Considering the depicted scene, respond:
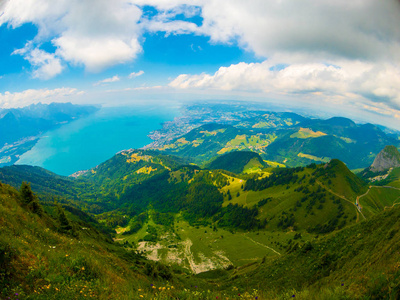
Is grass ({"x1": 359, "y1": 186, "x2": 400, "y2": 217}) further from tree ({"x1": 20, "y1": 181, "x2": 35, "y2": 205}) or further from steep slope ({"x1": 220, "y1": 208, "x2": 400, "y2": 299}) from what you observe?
tree ({"x1": 20, "y1": 181, "x2": 35, "y2": 205})

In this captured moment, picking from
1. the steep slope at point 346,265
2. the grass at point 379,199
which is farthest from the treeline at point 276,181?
the steep slope at point 346,265

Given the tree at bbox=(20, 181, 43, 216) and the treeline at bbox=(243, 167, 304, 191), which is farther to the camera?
the treeline at bbox=(243, 167, 304, 191)

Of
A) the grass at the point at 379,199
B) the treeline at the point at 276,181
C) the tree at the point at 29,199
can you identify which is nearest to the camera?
the tree at the point at 29,199

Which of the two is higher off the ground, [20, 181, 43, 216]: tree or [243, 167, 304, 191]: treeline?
[20, 181, 43, 216]: tree

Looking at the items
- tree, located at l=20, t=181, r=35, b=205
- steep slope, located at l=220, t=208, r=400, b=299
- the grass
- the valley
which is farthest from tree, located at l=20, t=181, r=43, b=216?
the grass

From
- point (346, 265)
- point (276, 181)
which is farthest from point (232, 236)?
point (346, 265)

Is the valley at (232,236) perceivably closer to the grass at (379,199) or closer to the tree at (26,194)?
the tree at (26,194)

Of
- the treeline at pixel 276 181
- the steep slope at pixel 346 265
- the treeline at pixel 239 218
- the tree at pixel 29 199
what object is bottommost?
the treeline at pixel 239 218

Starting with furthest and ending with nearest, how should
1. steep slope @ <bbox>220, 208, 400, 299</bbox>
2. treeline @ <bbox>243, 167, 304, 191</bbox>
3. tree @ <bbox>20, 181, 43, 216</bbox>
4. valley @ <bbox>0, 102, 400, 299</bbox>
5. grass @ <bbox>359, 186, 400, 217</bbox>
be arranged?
1. treeline @ <bbox>243, 167, 304, 191</bbox>
2. grass @ <bbox>359, 186, 400, 217</bbox>
3. tree @ <bbox>20, 181, 43, 216</bbox>
4. valley @ <bbox>0, 102, 400, 299</bbox>
5. steep slope @ <bbox>220, 208, 400, 299</bbox>

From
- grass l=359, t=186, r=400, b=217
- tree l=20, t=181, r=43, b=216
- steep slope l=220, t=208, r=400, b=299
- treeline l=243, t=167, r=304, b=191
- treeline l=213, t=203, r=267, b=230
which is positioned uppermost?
tree l=20, t=181, r=43, b=216

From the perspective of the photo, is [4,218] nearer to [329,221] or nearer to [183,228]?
[329,221]

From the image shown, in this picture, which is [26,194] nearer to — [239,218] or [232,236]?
[232,236]
